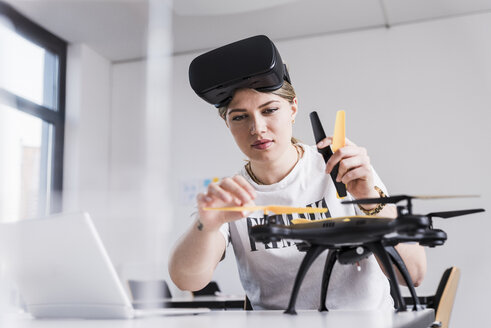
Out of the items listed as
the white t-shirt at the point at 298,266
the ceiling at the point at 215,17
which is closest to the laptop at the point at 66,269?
the white t-shirt at the point at 298,266

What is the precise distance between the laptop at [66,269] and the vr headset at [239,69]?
18.2 inches

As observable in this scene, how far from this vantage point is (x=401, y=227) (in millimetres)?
757

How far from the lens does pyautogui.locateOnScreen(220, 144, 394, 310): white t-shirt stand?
3.83ft

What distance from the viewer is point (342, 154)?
96 centimetres

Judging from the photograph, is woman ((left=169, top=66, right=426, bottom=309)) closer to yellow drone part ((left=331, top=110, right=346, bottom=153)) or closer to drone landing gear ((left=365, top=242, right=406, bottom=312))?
yellow drone part ((left=331, top=110, right=346, bottom=153))

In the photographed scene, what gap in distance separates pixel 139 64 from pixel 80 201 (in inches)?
55.3

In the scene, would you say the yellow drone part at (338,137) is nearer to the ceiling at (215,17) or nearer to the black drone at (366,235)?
the black drone at (366,235)

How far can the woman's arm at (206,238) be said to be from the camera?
33.0 inches

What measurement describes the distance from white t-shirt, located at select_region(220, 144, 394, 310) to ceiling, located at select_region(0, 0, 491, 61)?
2.54 meters

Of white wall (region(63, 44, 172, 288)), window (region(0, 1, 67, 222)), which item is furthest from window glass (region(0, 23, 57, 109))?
white wall (region(63, 44, 172, 288))

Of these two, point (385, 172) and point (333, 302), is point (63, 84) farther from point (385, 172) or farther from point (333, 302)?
point (333, 302)

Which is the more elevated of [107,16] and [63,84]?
[107,16]

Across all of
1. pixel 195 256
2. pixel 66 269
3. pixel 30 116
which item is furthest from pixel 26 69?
pixel 66 269

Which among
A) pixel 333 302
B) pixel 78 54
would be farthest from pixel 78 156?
pixel 333 302
